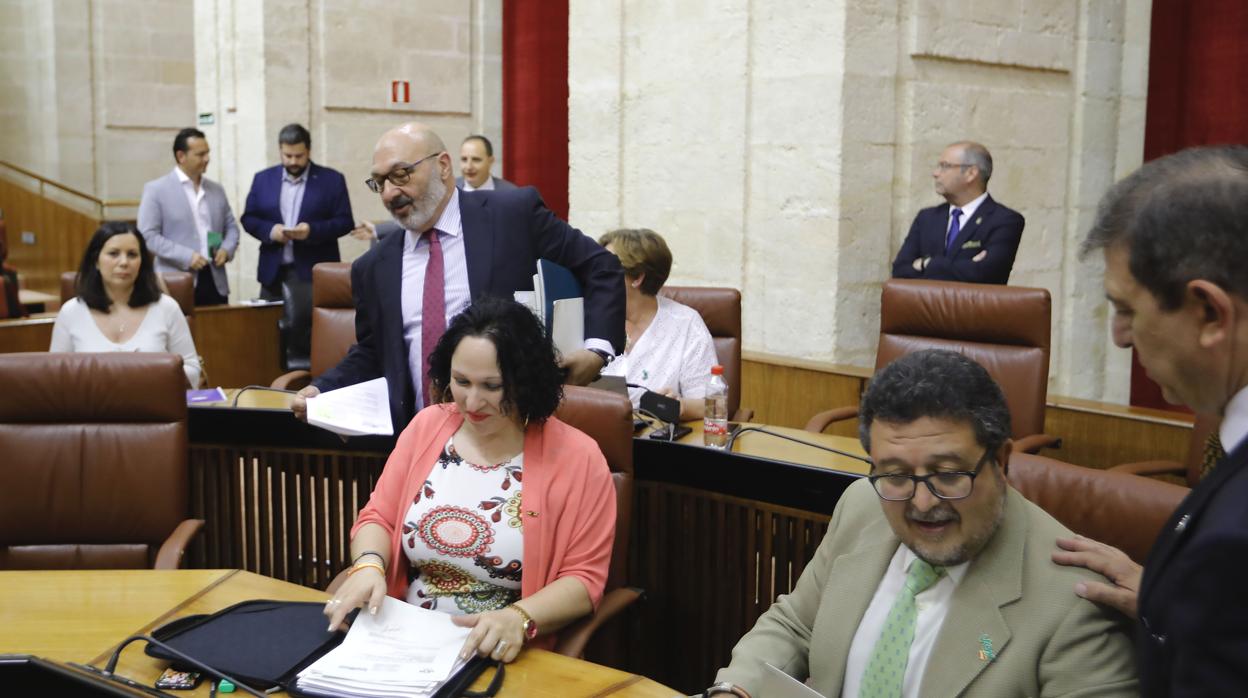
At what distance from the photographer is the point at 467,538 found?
91.7 inches

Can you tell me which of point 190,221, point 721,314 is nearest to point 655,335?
point 721,314

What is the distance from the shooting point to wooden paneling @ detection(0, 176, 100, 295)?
11.1 meters

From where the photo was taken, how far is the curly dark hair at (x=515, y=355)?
2.40 m

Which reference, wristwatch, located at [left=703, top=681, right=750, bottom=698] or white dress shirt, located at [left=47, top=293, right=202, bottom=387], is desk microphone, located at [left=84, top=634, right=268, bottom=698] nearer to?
wristwatch, located at [left=703, top=681, right=750, bottom=698]

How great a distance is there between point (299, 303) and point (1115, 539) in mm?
4503

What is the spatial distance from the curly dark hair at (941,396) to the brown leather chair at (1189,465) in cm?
174

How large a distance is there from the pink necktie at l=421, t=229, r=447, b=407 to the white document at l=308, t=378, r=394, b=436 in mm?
123

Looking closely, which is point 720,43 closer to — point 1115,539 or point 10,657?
point 1115,539

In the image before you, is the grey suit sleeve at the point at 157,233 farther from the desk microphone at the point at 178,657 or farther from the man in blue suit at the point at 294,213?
the desk microphone at the point at 178,657

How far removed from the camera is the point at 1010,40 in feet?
17.9

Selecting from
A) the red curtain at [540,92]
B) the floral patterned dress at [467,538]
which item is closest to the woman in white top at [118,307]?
the floral patterned dress at [467,538]

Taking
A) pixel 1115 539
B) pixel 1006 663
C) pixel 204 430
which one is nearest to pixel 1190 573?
pixel 1006 663

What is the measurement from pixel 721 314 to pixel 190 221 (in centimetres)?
378

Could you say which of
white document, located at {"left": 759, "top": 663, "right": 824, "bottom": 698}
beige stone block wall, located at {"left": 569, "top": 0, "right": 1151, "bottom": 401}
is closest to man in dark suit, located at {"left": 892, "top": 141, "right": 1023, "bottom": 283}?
beige stone block wall, located at {"left": 569, "top": 0, "right": 1151, "bottom": 401}
